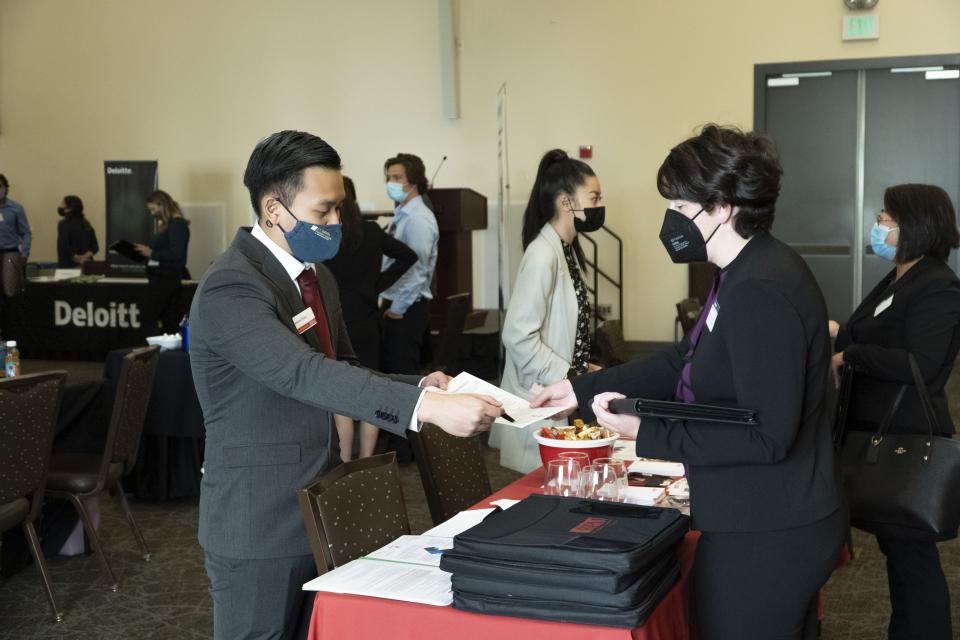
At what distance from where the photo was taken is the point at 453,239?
9.55 m

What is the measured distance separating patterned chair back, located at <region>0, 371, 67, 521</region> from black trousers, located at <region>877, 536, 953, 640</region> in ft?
9.04

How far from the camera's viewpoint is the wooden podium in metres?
9.27

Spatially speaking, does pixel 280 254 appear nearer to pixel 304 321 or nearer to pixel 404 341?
pixel 304 321

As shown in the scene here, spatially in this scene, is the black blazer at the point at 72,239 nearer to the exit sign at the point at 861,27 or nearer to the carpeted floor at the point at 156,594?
the carpeted floor at the point at 156,594

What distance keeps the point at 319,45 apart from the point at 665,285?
4.57 m

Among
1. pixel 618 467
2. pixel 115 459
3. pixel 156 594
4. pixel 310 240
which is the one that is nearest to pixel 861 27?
pixel 115 459

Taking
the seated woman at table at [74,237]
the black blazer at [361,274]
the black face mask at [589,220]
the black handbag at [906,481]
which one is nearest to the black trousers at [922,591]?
the black handbag at [906,481]

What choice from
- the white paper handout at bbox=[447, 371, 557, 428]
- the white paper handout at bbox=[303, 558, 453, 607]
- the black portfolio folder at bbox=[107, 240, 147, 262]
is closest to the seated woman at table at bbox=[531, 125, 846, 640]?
the white paper handout at bbox=[447, 371, 557, 428]

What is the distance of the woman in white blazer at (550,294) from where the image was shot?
3283 mm

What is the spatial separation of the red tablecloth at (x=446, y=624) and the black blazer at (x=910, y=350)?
4.24 ft

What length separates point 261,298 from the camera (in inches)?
72.6

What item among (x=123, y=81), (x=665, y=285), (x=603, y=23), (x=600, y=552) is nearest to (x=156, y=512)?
(x=600, y=552)

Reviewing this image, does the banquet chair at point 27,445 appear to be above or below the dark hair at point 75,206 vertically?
below

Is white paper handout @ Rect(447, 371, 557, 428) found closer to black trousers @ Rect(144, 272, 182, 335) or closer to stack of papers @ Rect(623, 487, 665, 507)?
stack of papers @ Rect(623, 487, 665, 507)
